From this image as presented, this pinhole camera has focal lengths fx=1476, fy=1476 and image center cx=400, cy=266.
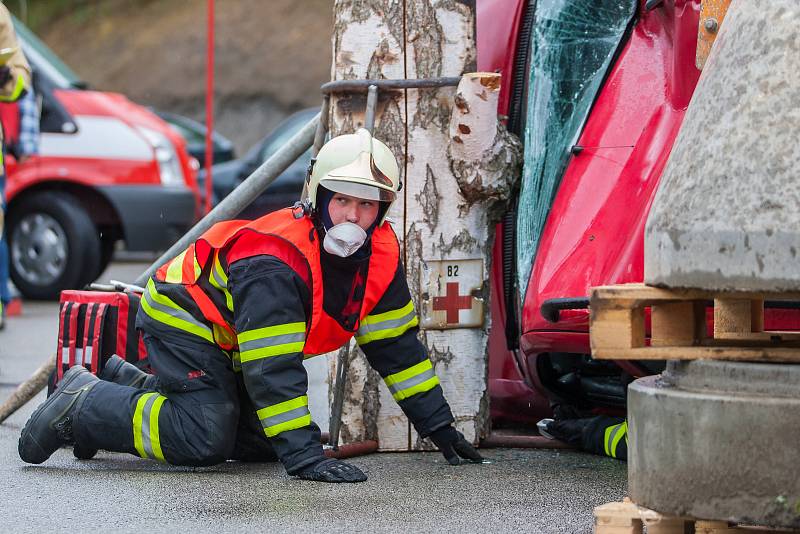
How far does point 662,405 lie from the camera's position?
3285mm

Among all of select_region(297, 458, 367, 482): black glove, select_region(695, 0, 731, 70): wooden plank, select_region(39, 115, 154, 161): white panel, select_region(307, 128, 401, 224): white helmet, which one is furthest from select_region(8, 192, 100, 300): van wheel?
select_region(695, 0, 731, 70): wooden plank

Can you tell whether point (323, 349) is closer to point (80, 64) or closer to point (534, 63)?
point (534, 63)

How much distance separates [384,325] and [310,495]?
0.72m

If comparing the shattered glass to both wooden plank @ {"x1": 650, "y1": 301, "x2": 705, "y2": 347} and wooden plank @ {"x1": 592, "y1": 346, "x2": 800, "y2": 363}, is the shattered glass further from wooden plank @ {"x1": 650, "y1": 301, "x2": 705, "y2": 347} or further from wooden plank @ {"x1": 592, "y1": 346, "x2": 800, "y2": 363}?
wooden plank @ {"x1": 592, "y1": 346, "x2": 800, "y2": 363}

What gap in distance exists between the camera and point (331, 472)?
4.50 metres

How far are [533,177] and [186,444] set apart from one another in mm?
1492

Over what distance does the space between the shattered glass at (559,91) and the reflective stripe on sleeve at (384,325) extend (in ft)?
1.57

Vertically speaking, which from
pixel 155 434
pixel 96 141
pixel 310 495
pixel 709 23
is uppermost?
pixel 96 141

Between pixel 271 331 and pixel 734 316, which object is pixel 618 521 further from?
pixel 271 331

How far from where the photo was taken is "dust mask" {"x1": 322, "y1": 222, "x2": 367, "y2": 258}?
177 inches

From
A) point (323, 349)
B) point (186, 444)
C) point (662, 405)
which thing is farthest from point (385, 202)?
point (662, 405)

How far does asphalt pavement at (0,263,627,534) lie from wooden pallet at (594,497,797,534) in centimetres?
48

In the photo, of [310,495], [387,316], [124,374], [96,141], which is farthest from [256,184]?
[96,141]

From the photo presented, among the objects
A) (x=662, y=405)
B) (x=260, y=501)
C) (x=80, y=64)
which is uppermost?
(x=80, y=64)
